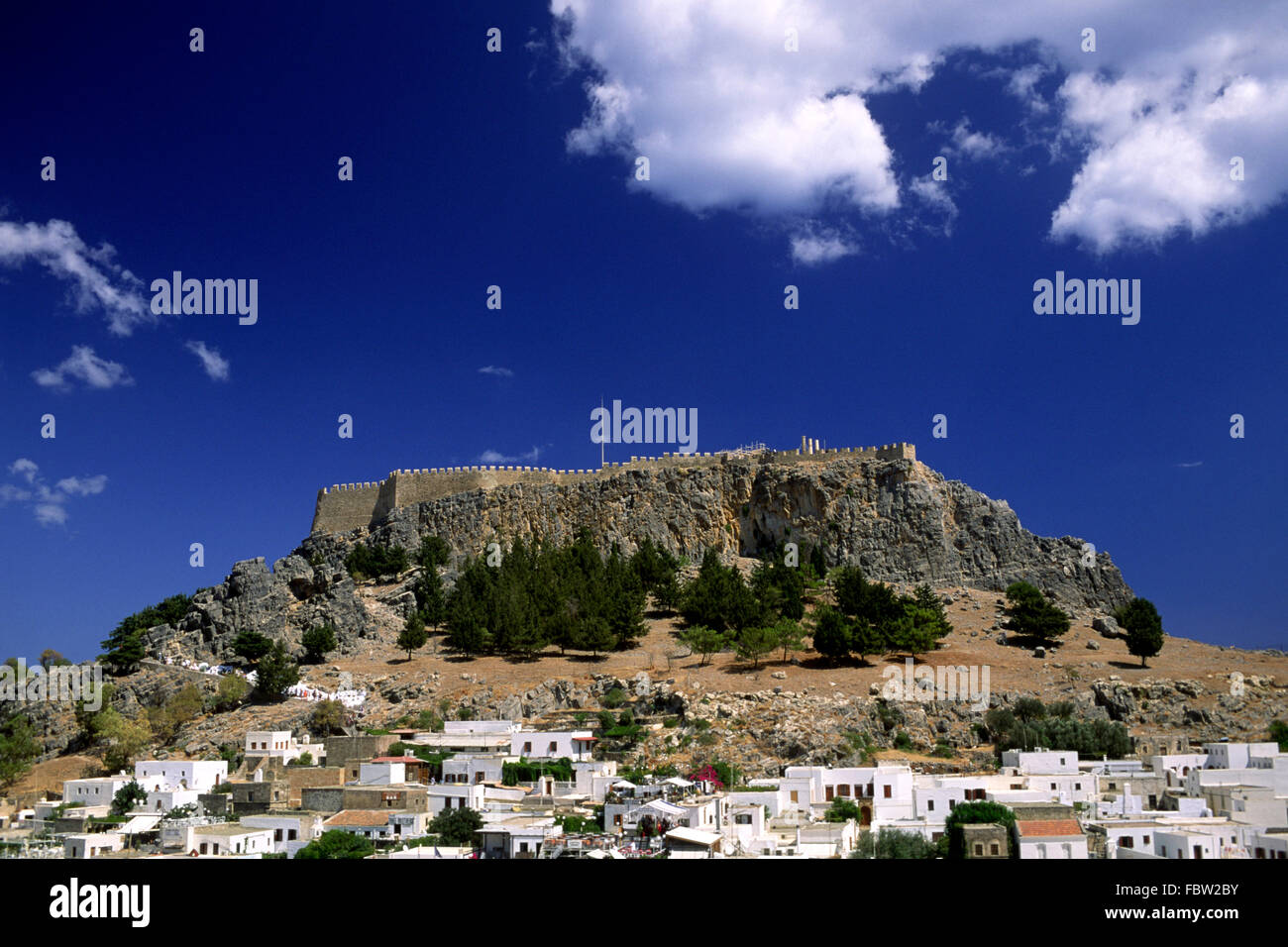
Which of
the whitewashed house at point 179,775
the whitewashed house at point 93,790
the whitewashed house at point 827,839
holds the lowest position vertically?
the whitewashed house at point 93,790

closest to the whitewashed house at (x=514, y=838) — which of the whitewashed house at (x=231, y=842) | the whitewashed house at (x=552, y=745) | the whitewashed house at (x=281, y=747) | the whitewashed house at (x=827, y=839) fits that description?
the whitewashed house at (x=231, y=842)

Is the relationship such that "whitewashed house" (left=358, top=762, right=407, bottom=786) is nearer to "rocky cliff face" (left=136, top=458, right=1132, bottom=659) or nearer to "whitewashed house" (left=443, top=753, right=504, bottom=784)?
"whitewashed house" (left=443, top=753, right=504, bottom=784)

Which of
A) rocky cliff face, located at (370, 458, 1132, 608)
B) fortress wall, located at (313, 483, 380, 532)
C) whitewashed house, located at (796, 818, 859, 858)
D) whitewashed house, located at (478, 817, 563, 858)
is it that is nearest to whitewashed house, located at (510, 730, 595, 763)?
whitewashed house, located at (478, 817, 563, 858)

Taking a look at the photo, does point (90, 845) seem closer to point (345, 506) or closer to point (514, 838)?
point (514, 838)

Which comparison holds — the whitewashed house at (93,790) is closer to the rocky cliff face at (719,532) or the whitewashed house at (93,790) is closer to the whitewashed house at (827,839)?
the rocky cliff face at (719,532)

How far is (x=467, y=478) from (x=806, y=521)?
1623 cm

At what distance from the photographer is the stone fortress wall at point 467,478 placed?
1912 inches

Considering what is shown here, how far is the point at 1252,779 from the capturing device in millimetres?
23094

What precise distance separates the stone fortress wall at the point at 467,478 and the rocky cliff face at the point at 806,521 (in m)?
0.53

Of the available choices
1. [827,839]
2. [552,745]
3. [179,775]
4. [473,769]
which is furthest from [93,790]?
[827,839]

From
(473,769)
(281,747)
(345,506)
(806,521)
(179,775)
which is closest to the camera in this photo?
(473,769)

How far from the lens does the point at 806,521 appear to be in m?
46.9

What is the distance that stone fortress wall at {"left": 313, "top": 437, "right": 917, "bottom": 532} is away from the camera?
1912 inches
